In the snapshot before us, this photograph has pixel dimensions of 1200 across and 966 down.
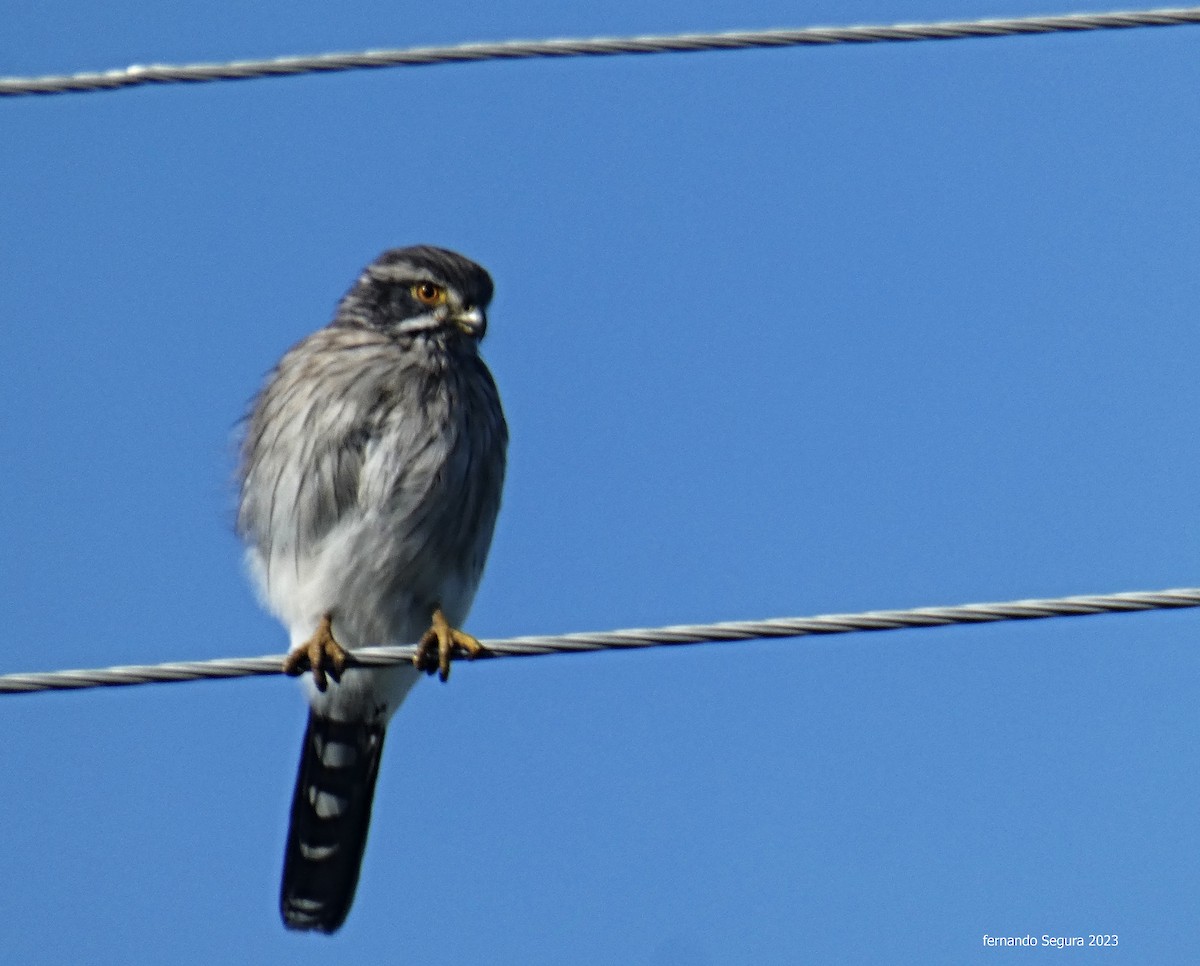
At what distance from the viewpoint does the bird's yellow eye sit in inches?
316

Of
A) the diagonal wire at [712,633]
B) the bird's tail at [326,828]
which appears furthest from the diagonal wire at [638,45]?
the bird's tail at [326,828]

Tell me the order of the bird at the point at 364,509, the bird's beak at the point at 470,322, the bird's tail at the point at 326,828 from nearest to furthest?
the bird at the point at 364,509
the bird's beak at the point at 470,322
the bird's tail at the point at 326,828

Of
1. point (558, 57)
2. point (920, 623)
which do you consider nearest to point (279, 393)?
point (558, 57)

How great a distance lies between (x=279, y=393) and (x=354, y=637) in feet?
3.31

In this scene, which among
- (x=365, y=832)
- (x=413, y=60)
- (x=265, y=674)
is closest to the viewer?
(x=265, y=674)

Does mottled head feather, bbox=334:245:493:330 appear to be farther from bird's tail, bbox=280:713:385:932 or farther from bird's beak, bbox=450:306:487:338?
bird's tail, bbox=280:713:385:932

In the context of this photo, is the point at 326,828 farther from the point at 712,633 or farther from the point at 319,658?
the point at 712,633

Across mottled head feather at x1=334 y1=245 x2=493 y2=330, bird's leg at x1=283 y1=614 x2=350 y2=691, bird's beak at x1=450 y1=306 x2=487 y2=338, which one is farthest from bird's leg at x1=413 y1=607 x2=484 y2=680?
mottled head feather at x1=334 y1=245 x2=493 y2=330

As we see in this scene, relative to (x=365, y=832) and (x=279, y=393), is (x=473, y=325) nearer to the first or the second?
(x=279, y=393)

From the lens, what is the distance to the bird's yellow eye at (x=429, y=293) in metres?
8.02

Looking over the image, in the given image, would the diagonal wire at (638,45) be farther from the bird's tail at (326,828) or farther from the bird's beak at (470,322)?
the bird's tail at (326,828)

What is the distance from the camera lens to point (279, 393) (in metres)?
7.76

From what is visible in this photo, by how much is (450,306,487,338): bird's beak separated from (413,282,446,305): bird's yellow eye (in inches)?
4.3

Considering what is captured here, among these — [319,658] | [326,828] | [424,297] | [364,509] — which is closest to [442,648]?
[319,658]
